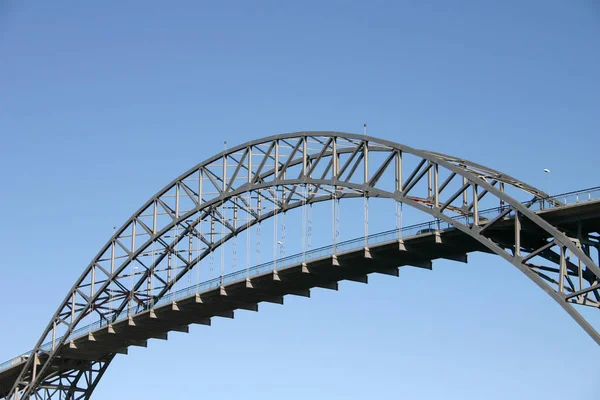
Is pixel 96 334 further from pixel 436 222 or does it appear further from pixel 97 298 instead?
pixel 436 222

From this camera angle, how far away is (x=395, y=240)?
73.2 m

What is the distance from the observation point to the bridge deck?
68938 millimetres

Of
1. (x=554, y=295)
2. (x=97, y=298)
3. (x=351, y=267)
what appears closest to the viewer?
(x=554, y=295)

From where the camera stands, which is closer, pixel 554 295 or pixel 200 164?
pixel 554 295

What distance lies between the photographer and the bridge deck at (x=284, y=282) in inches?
2714

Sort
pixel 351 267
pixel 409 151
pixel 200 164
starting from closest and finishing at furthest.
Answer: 1. pixel 409 151
2. pixel 351 267
3. pixel 200 164

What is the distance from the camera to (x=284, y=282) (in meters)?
82.4

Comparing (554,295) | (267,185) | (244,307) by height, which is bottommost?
(554,295)

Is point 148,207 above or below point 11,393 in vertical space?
above

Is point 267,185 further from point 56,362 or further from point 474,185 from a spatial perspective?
point 56,362

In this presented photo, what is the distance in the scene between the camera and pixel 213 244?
91.7m

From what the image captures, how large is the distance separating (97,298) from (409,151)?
33990 mm

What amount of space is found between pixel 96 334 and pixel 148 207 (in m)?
10.3

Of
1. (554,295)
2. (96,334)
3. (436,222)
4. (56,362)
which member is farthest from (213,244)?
(554,295)
